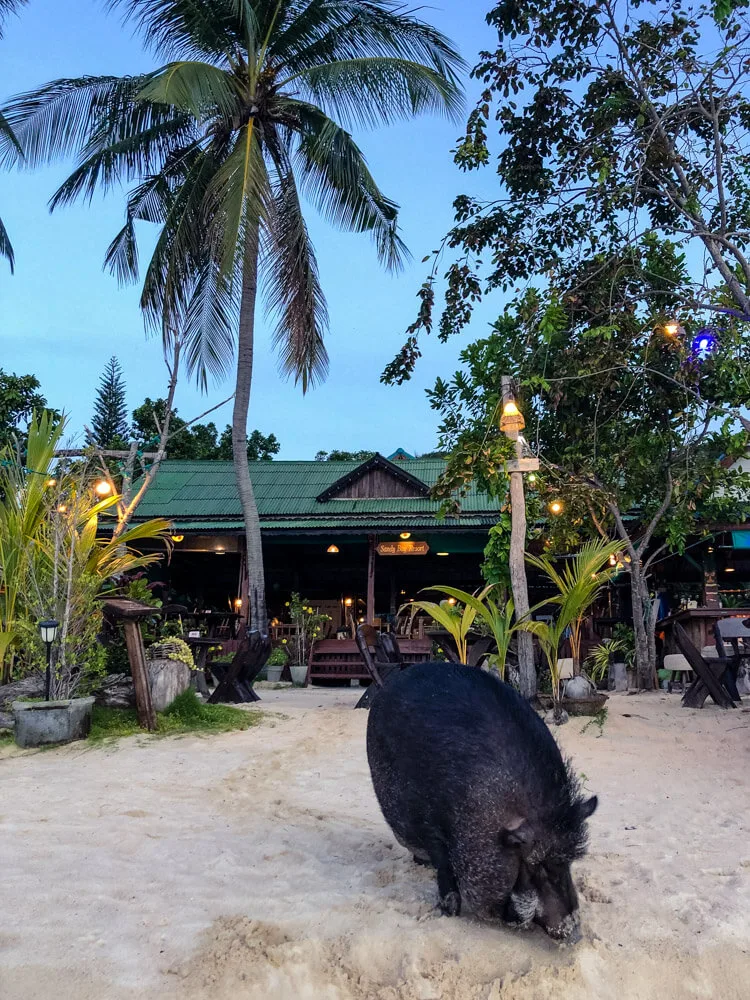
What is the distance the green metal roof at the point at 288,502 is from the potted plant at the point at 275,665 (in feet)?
8.80

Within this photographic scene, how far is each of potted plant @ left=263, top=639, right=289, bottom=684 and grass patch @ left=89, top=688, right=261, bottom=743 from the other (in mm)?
6783

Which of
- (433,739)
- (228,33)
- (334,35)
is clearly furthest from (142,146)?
(433,739)

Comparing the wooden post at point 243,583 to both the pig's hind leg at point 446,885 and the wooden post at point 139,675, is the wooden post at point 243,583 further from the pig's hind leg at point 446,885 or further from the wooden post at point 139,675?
the pig's hind leg at point 446,885

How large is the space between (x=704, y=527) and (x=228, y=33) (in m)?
12.1

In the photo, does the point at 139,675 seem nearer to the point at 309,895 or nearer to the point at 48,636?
the point at 48,636

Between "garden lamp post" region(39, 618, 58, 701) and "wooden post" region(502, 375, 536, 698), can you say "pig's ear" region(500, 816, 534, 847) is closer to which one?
"garden lamp post" region(39, 618, 58, 701)

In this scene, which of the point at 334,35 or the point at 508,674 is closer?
the point at 508,674

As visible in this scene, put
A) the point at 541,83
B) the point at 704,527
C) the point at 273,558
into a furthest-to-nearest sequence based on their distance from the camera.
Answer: the point at 273,558 → the point at 704,527 → the point at 541,83

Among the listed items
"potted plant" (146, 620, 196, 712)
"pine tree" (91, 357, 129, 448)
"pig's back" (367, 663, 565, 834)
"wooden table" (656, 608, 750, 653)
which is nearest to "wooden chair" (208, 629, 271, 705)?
"potted plant" (146, 620, 196, 712)

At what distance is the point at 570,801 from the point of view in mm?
2578

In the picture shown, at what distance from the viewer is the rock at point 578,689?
7805mm

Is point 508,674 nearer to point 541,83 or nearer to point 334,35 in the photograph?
point 541,83

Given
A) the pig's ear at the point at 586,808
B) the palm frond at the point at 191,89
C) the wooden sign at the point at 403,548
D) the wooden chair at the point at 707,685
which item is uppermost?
the palm frond at the point at 191,89

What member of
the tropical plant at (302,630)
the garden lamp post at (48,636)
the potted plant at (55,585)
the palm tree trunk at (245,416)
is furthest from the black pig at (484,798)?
the tropical plant at (302,630)
